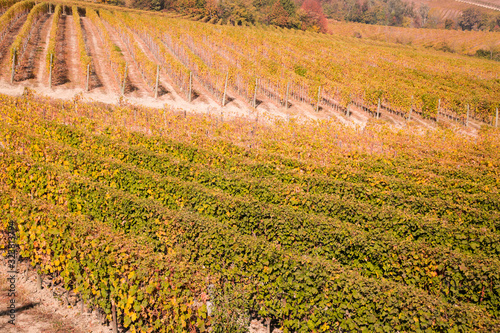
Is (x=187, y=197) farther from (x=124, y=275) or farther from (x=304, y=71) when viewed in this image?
(x=304, y=71)

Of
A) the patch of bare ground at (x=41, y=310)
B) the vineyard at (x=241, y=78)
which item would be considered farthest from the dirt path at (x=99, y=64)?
the patch of bare ground at (x=41, y=310)

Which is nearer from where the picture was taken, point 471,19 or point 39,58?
point 39,58

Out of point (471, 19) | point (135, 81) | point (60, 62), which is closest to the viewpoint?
point (135, 81)

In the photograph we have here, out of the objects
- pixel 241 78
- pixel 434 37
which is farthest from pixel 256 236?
pixel 434 37

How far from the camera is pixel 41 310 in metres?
9.66

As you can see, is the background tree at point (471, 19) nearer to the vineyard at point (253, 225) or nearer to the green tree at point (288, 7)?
the green tree at point (288, 7)

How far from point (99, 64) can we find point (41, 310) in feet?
130

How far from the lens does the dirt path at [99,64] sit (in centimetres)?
3648

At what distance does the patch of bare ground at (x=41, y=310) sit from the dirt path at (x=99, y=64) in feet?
92.2

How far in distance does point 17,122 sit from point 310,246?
1864 centimetres

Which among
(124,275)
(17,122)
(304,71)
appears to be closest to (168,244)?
(124,275)

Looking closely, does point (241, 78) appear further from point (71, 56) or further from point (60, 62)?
point (71, 56)

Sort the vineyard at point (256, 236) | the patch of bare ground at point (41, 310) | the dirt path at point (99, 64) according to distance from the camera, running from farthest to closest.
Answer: the dirt path at point (99, 64) → the patch of bare ground at point (41, 310) → the vineyard at point (256, 236)

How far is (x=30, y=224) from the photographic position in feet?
33.7
